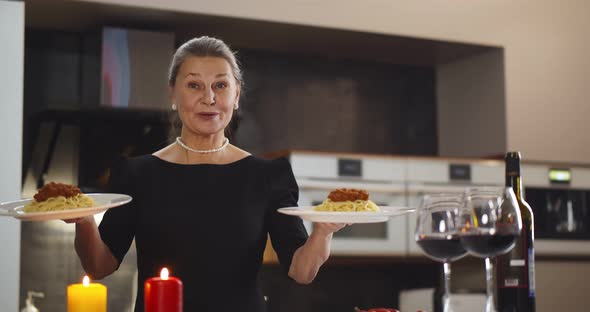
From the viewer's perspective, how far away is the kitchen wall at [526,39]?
3.75m

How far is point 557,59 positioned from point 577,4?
32 cm

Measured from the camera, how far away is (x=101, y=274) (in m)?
1.66

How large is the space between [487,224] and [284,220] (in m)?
0.69

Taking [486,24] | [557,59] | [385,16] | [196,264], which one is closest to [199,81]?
[196,264]

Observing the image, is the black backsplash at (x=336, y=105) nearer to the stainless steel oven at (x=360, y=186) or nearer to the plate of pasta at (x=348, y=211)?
the stainless steel oven at (x=360, y=186)

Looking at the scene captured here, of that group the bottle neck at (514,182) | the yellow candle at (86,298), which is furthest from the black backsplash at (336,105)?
the yellow candle at (86,298)

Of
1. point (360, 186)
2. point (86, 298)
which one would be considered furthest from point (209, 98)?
point (360, 186)

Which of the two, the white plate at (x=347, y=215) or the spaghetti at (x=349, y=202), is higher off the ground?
the spaghetti at (x=349, y=202)

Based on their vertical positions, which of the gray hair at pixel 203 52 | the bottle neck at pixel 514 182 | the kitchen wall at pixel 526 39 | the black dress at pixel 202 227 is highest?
the kitchen wall at pixel 526 39

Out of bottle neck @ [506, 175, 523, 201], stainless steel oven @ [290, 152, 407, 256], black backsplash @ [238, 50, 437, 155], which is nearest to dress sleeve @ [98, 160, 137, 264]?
bottle neck @ [506, 175, 523, 201]

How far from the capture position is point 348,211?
1357 mm

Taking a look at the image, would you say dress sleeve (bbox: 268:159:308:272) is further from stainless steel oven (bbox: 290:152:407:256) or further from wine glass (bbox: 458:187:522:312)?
stainless steel oven (bbox: 290:152:407:256)

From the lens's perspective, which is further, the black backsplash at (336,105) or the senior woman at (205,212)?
the black backsplash at (336,105)

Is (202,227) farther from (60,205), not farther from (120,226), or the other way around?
(60,205)
